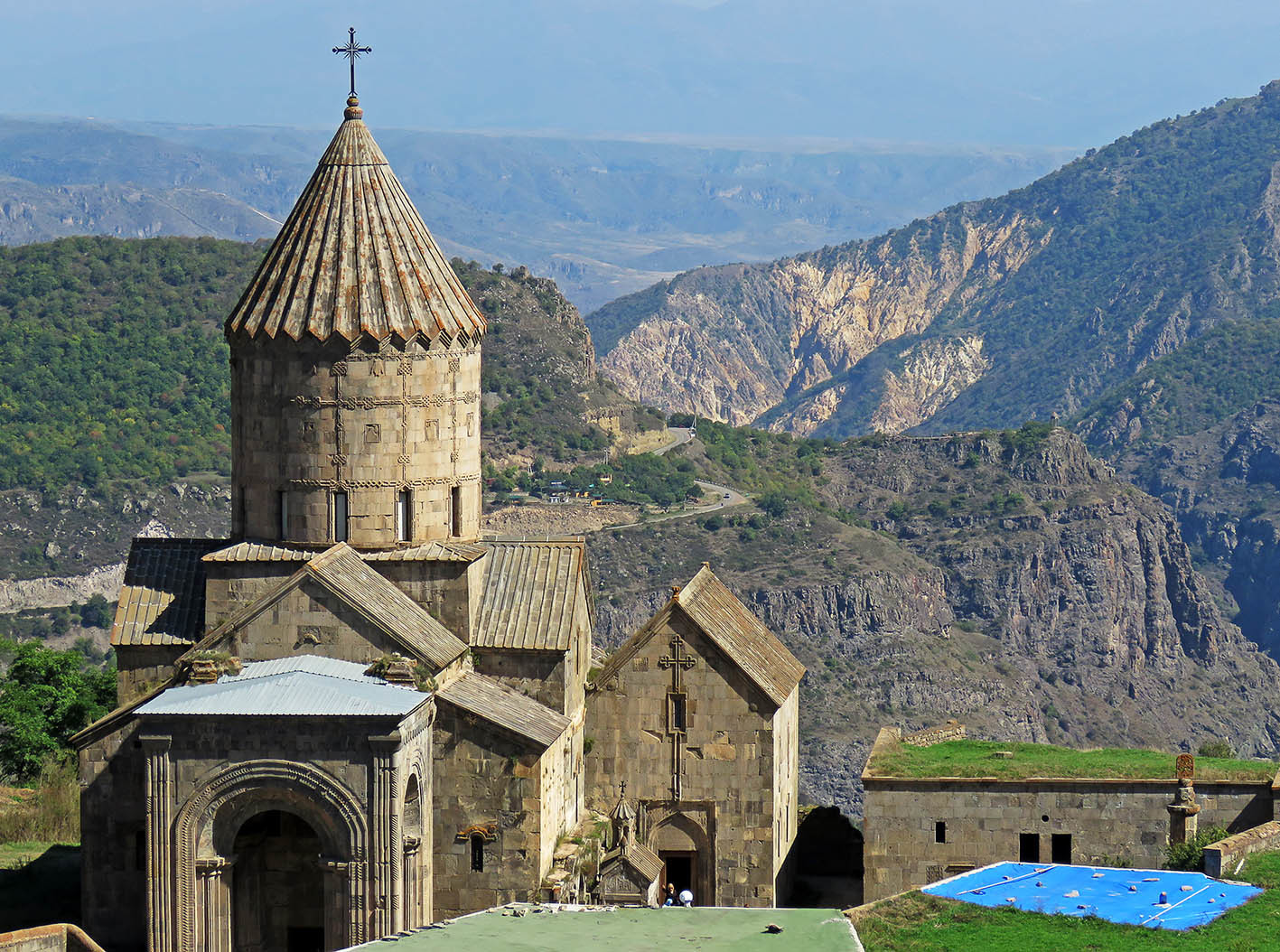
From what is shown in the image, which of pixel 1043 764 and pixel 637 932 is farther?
pixel 1043 764

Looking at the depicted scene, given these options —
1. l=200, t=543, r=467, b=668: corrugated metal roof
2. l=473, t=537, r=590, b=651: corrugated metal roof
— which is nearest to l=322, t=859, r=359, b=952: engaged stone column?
l=200, t=543, r=467, b=668: corrugated metal roof

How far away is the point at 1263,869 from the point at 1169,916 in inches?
127

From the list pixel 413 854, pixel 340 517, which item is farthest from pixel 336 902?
pixel 340 517

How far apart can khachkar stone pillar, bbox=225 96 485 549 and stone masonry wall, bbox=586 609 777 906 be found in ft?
13.6

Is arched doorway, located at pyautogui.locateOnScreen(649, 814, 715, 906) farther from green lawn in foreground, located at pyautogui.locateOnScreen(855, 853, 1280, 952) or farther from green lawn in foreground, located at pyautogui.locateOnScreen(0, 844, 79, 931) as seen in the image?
green lawn in foreground, located at pyautogui.locateOnScreen(0, 844, 79, 931)

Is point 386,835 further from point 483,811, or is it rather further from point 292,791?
point 483,811

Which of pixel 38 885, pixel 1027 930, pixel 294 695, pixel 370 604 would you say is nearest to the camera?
pixel 1027 930

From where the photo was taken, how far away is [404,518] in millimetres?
37188

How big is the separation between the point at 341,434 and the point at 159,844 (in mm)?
7012

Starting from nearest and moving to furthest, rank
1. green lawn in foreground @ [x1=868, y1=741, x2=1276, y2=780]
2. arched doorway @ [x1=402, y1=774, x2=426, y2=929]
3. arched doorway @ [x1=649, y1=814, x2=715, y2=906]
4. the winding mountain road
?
arched doorway @ [x1=402, y1=774, x2=426, y2=929]
arched doorway @ [x1=649, y1=814, x2=715, y2=906]
green lawn in foreground @ [x1=868, y1=741, x2=1276, y2=780]
the winding mountain road

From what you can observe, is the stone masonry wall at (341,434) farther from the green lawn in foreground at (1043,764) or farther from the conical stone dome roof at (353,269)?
the green lawn in foreground at (1043,764)

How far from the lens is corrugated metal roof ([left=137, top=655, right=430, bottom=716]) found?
33.1 meters

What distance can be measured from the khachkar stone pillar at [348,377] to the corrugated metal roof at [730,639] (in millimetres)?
3652

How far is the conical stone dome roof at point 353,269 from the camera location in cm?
3656
